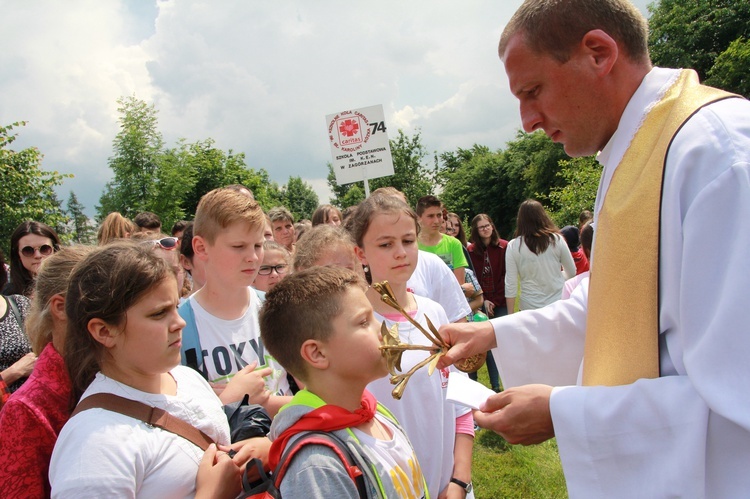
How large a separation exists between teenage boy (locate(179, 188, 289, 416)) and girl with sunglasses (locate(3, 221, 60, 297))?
7.88 feet

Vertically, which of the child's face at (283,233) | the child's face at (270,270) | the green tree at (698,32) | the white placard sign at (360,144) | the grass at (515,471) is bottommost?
the grass at (515,471)

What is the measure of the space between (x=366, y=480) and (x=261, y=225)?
1798mm

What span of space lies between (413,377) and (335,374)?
0.73 m

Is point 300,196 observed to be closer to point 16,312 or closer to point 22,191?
point 22,191

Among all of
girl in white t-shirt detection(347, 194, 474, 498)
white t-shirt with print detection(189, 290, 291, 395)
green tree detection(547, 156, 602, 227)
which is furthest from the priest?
green tree detection(547, 156, 602, 227)

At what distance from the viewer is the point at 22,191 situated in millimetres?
12234

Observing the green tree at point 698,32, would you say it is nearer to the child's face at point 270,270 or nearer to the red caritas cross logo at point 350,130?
the red caritas cross logo at point 350,130

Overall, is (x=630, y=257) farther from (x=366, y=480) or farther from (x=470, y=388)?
(x=366, y=480)

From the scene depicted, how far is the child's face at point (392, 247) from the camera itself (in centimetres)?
284

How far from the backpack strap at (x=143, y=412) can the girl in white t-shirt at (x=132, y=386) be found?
0.02 meters

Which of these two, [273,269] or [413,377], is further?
[273,269]

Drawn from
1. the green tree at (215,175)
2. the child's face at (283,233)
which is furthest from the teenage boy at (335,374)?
the green tree at (215,175)

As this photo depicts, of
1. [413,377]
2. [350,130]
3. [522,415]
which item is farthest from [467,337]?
[350,130]

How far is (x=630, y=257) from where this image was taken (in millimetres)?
1576
